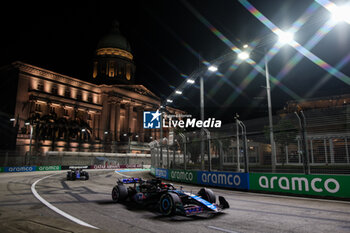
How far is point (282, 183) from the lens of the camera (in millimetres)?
11211

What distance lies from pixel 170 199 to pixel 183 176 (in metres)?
11.0

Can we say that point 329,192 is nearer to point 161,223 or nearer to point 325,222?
point 325,222

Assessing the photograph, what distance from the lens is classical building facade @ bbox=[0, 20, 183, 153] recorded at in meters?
57.3

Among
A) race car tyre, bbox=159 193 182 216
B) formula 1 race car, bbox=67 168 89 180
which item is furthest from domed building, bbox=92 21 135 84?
race car tyre, bbox=159 193 182 216

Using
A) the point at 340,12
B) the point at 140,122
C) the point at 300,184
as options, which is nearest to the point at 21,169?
the point at 300,184

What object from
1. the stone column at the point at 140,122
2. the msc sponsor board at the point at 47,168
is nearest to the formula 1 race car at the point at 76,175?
the msc sponsor board at the point at 47,168

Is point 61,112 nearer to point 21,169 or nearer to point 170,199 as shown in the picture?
point 21,169

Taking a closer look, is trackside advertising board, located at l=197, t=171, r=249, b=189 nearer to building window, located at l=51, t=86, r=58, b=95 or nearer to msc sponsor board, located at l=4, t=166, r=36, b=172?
msc sponsor board, located at l=4, t=166, r=36, b=172

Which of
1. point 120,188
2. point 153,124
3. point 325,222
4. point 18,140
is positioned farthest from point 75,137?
point 325,222

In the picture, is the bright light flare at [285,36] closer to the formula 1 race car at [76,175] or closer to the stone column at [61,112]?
the formula 1 race car at [76,175]

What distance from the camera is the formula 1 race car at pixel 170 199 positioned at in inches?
263

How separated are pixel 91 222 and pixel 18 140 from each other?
189 ft

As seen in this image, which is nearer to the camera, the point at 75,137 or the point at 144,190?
the point at 144,190

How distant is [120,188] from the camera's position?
29.8ft
